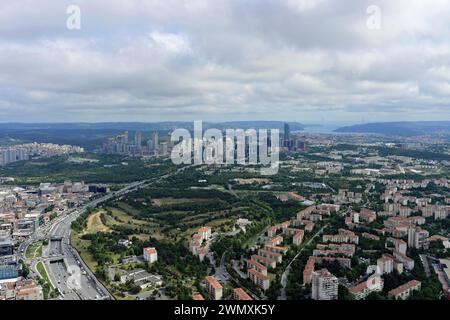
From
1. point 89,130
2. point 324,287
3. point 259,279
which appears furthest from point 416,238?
point 89,130

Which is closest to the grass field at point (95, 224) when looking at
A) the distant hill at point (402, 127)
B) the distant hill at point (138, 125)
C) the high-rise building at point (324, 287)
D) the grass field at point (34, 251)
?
the grass field at point (34, 251)

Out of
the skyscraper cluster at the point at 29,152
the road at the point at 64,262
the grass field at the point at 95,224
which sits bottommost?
the road at the point at 64,262

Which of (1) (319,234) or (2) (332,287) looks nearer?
(2) (332,287)

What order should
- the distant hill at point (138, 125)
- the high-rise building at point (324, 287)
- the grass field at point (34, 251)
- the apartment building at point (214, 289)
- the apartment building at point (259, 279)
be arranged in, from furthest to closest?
the distant hill at point (138, 125), the grass field at point (34, 251), the apartment building at point (259, 279), the high-rise building at point (324, 287), the apartment building at point (214, 289)

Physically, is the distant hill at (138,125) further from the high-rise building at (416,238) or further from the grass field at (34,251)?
the high-rise building at (416,238)

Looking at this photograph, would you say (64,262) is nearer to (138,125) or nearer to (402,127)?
(138,125)

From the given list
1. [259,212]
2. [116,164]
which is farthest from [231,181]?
[116,164]

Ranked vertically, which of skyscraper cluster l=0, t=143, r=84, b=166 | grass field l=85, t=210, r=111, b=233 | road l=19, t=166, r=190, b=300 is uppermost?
skyscraper cluster l=0, t=143, r=84, b=166

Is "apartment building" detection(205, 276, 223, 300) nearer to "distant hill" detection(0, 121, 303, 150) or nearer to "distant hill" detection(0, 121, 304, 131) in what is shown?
"distant hill" detection(0, 121, 303, 150)

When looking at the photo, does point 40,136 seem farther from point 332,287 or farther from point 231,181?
point 332,287

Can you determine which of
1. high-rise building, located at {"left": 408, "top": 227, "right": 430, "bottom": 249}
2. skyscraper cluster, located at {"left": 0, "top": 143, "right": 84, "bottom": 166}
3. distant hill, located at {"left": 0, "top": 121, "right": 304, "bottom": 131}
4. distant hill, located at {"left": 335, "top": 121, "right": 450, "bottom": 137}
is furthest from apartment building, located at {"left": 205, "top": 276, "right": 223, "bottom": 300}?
distant hill, located at {"left": 335, "top": 121, "right": 450, "bottom": 137}
